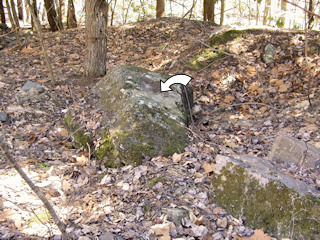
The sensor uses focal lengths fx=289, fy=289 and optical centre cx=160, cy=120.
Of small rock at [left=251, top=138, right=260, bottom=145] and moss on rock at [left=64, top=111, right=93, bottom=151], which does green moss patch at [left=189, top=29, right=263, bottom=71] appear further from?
moss on rock at [left=64, top=111, right=93, bottom=151]

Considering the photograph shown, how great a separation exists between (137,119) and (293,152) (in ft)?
6.31

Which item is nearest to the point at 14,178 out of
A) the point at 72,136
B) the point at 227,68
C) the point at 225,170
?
the point at 72,136

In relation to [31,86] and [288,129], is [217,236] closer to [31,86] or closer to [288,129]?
[288,129]

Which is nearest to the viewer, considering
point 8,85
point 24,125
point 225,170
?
point 225,170

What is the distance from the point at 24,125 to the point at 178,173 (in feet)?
9.84

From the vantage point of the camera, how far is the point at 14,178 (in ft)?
11.4

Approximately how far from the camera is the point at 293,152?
3.19 meters

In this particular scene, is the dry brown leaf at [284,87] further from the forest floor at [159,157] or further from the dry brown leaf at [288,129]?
the dry brown leaf at [288,129]

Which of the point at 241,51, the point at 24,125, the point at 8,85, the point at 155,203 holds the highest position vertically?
the point at 241,51

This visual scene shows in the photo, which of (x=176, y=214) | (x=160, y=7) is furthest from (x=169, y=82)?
(x=160, y=7)

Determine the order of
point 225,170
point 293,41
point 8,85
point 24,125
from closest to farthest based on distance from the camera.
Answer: point 225,170
point 24,125
point 8,85
point 293,41

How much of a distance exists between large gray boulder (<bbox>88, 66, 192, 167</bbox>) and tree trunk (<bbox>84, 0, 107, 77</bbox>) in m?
1.64

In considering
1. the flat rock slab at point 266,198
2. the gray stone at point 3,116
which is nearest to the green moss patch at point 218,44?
the gray stone at point 3,116

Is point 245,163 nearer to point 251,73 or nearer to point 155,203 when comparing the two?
point 155,203
